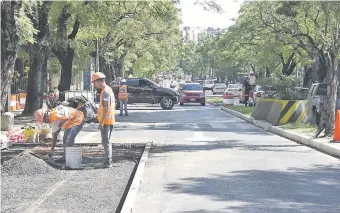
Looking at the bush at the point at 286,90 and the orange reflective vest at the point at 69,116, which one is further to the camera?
the bush at the point at 286,90

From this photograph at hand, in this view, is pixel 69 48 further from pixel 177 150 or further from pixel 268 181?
Result: pixel 268 181

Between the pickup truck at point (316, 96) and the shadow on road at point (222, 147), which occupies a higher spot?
the pickup truck at point (316, 96)

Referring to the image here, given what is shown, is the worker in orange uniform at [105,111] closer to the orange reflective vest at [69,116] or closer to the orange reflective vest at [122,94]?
the orange reflective vest at [69,116]

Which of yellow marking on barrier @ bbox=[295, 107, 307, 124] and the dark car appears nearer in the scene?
yellow marking on barrier @ bbox=[295, 107, 307, 124]

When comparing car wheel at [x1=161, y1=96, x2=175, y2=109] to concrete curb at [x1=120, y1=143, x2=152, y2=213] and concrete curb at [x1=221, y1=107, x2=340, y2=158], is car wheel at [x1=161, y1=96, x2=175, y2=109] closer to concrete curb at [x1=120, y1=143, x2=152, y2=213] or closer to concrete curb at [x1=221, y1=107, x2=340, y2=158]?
concrete curb at [x1=221, y1=107, x2=340, y2=158]

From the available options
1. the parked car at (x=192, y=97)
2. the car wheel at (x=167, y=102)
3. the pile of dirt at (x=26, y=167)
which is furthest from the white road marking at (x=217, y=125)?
the parked car at (x=192, y=97)

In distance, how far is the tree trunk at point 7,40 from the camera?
404 inches

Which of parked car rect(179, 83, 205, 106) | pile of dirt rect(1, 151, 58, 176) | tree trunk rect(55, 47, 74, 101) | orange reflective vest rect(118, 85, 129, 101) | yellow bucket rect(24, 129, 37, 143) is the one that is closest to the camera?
pile of dirt rect(1, 151, 58, 176)

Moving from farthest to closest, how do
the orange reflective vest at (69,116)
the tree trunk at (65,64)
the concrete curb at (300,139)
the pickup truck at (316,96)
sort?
1. the tree trunk at (65,64)
2. the pickup truck at (316,96)
3. the concrete curb at (300,139)
4. the orange reflective vest at (69,116)

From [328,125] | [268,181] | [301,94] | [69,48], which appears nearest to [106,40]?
[69,48]

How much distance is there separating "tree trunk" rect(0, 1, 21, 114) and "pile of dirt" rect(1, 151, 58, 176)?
1380 millimetres

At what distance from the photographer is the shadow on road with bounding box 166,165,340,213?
293 inches

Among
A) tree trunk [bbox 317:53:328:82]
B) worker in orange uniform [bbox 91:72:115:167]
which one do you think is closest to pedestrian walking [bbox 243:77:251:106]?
tree trunk [bbox 317:53:328:82]

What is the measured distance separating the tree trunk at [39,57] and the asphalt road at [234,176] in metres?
8.59
